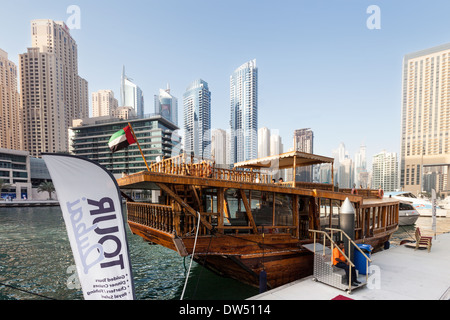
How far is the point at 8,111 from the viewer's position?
103 m

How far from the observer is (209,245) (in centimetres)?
675

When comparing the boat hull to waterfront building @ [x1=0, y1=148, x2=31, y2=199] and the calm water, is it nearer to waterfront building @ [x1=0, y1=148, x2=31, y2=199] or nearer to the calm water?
the calm water

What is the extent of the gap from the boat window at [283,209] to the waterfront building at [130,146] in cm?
6725

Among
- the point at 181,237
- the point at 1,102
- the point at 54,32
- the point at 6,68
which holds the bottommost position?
the point at 181,237

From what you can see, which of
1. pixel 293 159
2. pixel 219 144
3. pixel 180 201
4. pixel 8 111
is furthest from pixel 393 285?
pixel 8 111

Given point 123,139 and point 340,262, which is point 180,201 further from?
point 340,262

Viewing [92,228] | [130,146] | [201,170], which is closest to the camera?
[92,228]

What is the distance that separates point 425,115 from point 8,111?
18243 centimetres

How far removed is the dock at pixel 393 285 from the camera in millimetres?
5523

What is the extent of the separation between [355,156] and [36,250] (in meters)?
178

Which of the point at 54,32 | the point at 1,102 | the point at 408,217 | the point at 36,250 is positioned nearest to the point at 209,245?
the point at 36,250

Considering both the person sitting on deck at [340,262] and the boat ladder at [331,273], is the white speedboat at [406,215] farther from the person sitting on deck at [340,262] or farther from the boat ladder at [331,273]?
the person sitting on deck at [340,262]

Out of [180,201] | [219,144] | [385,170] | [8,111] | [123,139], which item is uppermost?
[8,111]
